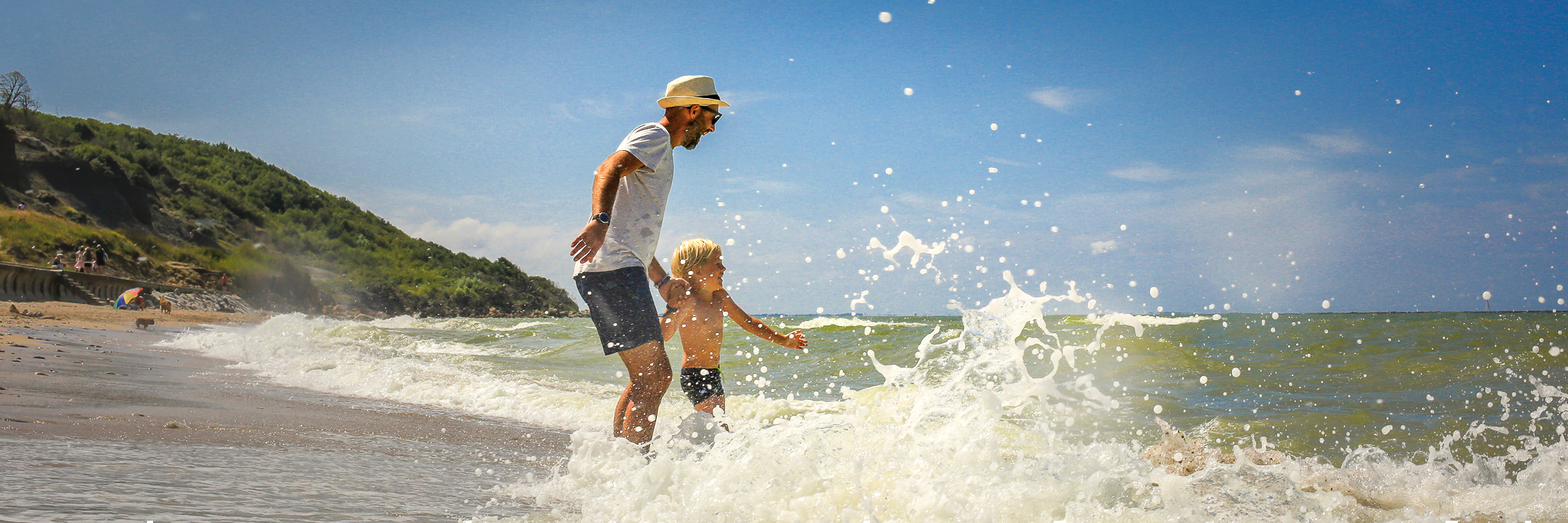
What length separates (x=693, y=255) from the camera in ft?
12.8

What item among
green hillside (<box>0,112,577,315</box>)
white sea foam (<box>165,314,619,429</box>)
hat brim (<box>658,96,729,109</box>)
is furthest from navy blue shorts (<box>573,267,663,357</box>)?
green hillside (<box>0,112,577,315</box>)

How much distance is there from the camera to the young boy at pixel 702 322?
12.7ft

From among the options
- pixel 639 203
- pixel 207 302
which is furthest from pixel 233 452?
pixel 207 302

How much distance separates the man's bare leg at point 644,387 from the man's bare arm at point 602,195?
42cm

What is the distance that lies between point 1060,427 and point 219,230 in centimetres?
5205

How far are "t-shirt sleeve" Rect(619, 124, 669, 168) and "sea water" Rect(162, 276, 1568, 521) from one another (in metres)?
1.04

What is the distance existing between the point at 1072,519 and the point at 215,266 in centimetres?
4433

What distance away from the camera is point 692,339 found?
153 inches

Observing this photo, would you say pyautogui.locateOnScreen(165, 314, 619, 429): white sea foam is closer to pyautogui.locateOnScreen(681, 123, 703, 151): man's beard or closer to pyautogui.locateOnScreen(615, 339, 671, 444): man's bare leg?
pyautogui.locateOnScreen(615, 339, 671, 444): man's bare leg

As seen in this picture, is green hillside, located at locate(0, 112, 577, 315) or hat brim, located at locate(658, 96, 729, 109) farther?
green hillside, located at locate(0, 112, 577, 315)

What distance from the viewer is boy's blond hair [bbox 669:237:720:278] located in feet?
12.8

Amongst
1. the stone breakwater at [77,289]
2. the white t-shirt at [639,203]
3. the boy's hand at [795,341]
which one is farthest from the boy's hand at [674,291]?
the stone breakwater at [77,289]

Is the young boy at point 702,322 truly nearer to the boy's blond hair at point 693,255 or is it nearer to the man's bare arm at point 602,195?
the boy's blond hair at point 693,255

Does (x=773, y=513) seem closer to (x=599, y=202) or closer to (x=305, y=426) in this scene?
(x=599, y=202)
